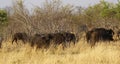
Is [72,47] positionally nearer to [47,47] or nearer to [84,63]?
[47,47]

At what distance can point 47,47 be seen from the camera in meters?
13.2

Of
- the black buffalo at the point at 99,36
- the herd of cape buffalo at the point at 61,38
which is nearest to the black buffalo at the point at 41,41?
the herd of cape buffalo at the point at 61,38

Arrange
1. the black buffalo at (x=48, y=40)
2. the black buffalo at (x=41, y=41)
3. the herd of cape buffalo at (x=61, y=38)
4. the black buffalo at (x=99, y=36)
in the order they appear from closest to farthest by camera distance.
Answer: the black buffalo at (x=41, y=41)
the black buffalo at (x=48, y=40)
the herd of cape buffalo at (x=61, y=38)
the black buffalo at (x=99, y=36)

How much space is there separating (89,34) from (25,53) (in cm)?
570

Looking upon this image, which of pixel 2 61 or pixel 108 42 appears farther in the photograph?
pixel 108 42

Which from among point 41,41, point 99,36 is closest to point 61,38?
point 41,41

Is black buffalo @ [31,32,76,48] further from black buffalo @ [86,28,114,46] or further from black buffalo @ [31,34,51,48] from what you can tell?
black buffalo @ [86,28,114,46]

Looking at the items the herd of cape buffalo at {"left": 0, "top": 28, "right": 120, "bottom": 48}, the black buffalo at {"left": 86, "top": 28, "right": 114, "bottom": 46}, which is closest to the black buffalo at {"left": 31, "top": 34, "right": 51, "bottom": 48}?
the herd of cape buffalo at {"left": 0, "top": 28, "right": 120, "bottom": 48}

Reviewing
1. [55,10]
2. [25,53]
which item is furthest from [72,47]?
[55,10]

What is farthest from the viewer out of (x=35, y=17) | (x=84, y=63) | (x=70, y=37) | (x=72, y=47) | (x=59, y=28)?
(x=35, y=17)

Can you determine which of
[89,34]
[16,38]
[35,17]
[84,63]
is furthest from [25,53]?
[35,17]

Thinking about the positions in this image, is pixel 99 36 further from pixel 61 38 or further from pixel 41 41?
pixel 41 41

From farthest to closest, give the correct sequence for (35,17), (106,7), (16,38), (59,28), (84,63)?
(106,7)
(35,17)
(59,28)
(16,38)
(84,63)

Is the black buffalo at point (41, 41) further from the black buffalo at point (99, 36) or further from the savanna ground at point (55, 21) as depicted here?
the black buffalo at point (99, 36)
